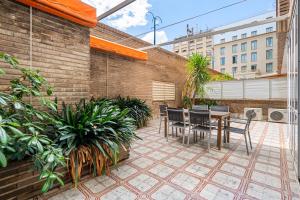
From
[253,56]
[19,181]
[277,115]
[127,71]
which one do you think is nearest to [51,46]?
[19,181]

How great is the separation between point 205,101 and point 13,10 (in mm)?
7969

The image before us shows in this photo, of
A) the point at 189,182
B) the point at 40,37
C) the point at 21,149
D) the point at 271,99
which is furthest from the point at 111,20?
the point at 271,99

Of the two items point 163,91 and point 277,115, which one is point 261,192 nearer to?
point 277,115

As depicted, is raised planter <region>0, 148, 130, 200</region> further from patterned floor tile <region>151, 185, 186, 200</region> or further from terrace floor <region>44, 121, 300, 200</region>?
patterned floor tile <region>151, 185, 186, 200</region>

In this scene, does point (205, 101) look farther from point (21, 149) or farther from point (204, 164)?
point (21, 149)

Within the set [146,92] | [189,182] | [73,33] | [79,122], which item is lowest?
[189,182]

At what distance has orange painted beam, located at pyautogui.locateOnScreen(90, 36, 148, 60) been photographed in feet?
14.8

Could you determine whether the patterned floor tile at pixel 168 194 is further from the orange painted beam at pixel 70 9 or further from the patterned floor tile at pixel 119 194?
the orange painted beam at pixel 70 9

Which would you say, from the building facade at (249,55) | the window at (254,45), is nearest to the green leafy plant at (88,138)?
the building facade at (249,55)

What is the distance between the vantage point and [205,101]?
834cm

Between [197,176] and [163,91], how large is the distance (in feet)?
18.8

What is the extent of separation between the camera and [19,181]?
174 cm

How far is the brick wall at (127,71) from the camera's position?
4.98m

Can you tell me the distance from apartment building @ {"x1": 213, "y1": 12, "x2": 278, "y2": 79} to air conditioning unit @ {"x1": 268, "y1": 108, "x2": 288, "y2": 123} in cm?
2109
